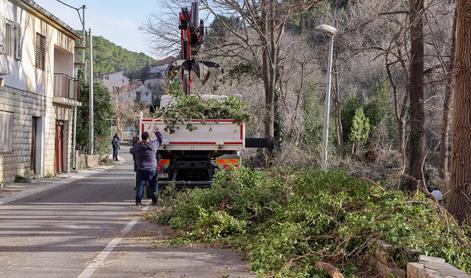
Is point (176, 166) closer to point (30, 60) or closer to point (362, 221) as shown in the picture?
point (362, 221)

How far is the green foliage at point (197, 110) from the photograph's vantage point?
14428 mm

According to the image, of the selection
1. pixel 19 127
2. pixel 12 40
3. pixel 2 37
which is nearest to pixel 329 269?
pixel 2 37

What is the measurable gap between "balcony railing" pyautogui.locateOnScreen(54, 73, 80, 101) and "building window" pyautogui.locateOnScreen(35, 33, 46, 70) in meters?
2.04

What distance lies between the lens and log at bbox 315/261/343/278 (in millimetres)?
6508

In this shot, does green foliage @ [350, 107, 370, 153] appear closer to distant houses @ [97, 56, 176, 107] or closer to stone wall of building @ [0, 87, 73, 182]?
stone wall of building @ [0, 87, 73, 182]

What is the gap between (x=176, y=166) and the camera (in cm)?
1476

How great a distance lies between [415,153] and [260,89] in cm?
2942

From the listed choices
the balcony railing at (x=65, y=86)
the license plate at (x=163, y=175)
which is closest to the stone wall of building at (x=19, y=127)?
the balcony railing at (x=65, y=86)

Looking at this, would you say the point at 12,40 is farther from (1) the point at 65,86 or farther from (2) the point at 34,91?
(1) the point at 65,86

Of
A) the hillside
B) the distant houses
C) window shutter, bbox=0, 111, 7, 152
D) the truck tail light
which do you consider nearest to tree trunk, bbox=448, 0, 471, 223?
the truck tail light

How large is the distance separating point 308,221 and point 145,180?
676cm

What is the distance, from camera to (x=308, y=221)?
796 cm

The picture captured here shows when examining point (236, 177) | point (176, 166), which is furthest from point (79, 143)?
point (236, 177)

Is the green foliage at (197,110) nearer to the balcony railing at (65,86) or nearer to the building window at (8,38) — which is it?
the building window at (8,38)
